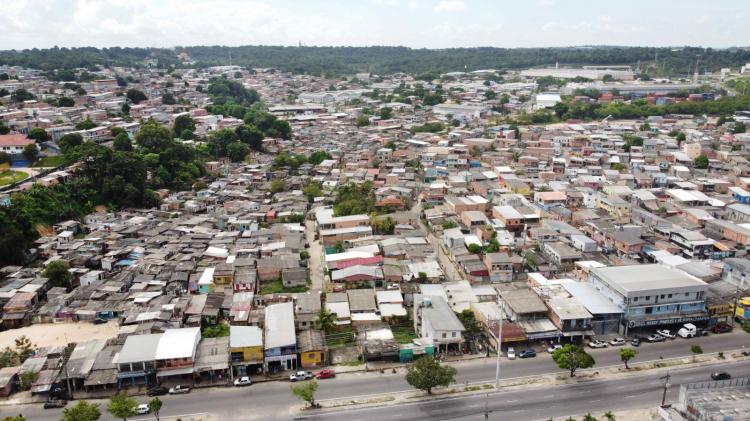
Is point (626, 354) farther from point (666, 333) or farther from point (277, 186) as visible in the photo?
point (277, 186)

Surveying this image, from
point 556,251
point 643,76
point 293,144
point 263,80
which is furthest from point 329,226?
point 643,76

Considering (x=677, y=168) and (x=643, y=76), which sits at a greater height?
(x=643, y=76)

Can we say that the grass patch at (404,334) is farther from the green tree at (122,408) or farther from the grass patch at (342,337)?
the green tree at (122,408)

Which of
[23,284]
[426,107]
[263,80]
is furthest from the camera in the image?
[263,80]

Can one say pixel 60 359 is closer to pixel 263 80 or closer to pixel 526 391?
Answer: pixel 526 391

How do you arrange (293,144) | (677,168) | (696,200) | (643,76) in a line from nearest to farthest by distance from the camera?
(696,200) → (677,168) → (293,144) → (643,76)

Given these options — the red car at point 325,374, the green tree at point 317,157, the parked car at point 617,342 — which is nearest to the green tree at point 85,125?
the green tree at point 317,157
